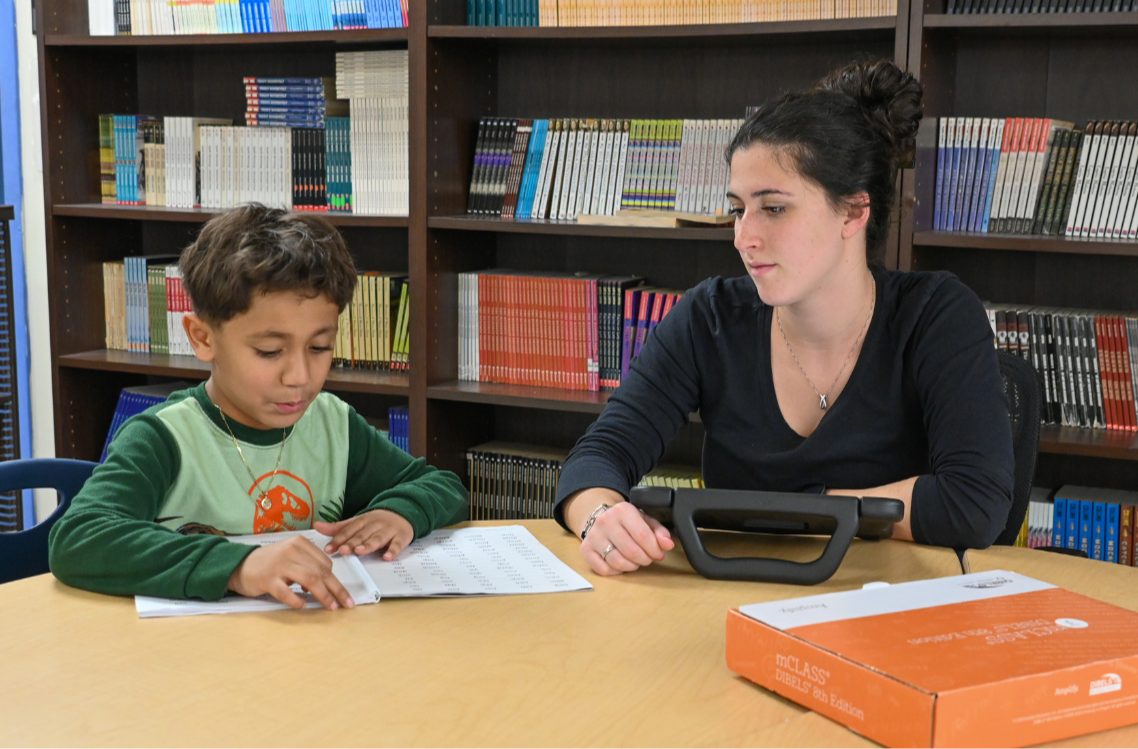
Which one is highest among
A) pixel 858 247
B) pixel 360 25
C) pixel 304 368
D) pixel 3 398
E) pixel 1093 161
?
pixel 360 25

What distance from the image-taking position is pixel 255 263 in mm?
1355

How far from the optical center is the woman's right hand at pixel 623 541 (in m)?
1.21

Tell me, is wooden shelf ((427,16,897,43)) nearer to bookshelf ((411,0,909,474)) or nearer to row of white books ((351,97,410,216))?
bookshelf ((411,0,909,474))


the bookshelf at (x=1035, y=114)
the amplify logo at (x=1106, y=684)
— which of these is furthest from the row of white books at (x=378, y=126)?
the amplify logo at (x=1106, y=684)

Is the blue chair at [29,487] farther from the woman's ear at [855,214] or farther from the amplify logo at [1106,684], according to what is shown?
the amplify logo at [1106,684]

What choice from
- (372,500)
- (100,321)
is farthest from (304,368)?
(100,321)

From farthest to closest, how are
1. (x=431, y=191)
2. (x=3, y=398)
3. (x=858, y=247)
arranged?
(x=3, y=398)
(x=431, y=191)
(x=858, y=247)

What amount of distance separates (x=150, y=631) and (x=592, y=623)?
0.40 meters

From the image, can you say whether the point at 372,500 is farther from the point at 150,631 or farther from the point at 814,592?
the point at 814,592

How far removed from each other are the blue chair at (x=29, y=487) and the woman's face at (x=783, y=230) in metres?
0.92

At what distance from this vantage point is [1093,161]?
7.52 feet

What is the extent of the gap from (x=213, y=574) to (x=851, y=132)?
3.31ft

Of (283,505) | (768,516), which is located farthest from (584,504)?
(283,505)

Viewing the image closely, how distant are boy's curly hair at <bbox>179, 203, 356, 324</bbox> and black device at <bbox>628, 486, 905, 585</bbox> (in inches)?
19.1
